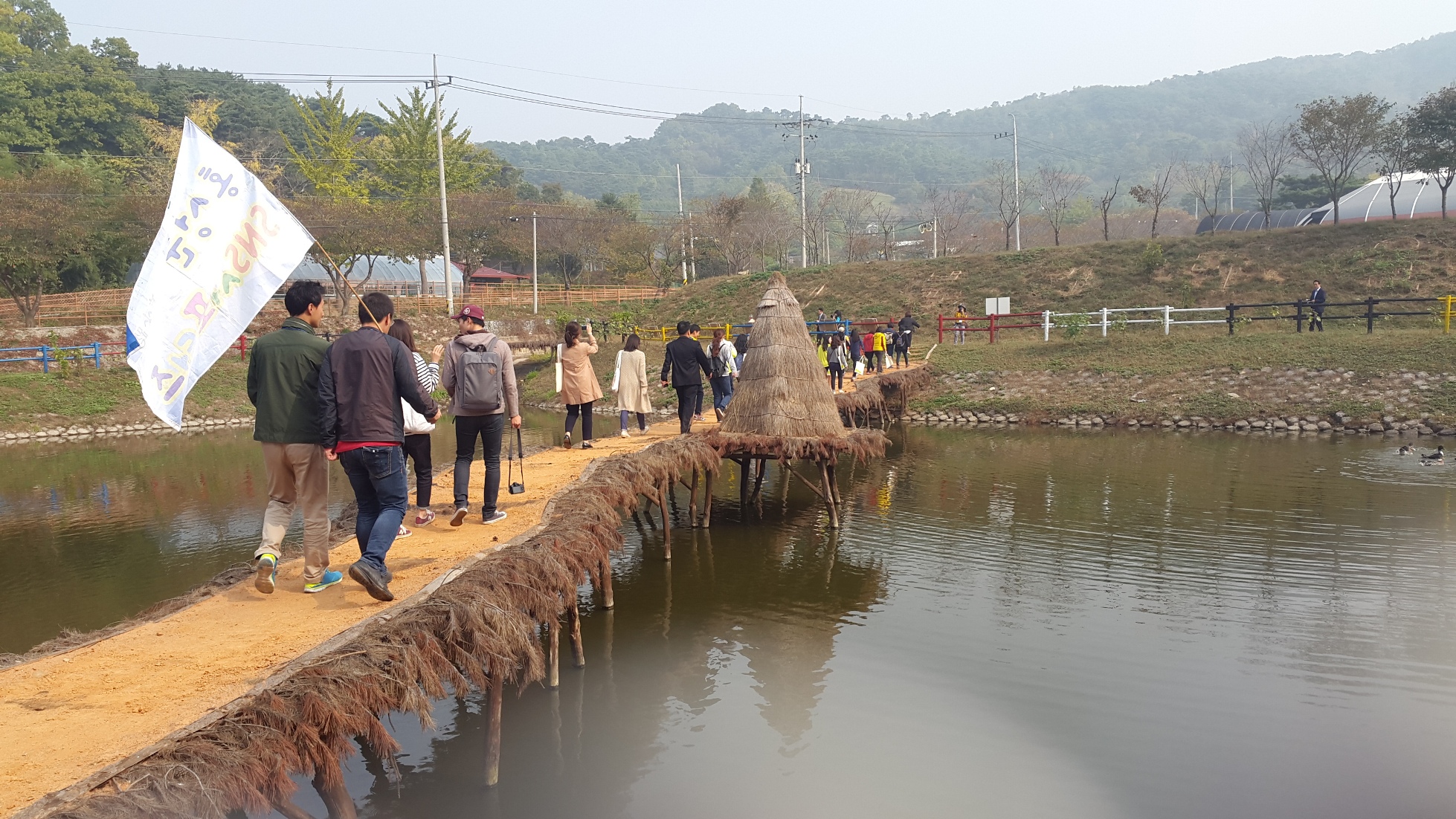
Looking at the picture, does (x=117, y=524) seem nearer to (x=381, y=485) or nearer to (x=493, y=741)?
(x=381, y=485)

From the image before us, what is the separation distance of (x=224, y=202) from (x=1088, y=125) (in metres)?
198

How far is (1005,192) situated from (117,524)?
282 ft

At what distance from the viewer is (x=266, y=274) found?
6.16m

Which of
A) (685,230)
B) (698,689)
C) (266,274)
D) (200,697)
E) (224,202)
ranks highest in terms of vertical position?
(685,230)

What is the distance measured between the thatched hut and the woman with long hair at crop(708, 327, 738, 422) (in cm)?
106

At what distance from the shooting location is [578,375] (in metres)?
11.8

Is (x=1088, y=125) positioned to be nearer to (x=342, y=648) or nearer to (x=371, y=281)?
(x=371, y=281)

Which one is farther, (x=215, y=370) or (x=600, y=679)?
(x=215, y=370)

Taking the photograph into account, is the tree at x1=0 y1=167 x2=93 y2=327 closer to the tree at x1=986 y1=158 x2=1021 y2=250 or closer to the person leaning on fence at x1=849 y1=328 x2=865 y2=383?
the person leaning on fence at x1=849 y1=328 x2=865 y2=383

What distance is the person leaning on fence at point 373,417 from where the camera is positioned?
5.89 m

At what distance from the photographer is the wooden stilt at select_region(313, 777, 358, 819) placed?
15.8 ft

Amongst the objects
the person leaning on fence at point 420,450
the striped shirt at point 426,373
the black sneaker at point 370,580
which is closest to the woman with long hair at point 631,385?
the striped shirt at point 426,373

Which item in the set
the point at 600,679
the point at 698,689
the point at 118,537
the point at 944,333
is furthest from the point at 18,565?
the point at 944,333

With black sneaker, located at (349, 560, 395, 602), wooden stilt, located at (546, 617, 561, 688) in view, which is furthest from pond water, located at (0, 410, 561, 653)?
black sneaker, located at (349, 560, 395, 602)
